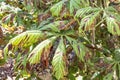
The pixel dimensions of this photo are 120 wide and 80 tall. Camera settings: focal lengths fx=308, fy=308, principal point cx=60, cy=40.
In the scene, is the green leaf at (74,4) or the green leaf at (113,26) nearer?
the green leaf at (113,26)

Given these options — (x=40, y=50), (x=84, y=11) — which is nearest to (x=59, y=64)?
(x=40, y=50)

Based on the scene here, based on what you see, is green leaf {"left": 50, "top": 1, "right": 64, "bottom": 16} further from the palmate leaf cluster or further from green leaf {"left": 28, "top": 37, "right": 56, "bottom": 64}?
green leaf {"left": 28, "top": 37, "right": 56, "bottom": 64}

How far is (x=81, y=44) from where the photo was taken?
1.09 meters

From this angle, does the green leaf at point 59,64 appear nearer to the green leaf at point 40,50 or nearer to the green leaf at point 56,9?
the green leaf at point 40,50

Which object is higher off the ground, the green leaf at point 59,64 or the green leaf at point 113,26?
the green leaf at point 113,26

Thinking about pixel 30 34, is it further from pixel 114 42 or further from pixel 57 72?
pixel 114 42

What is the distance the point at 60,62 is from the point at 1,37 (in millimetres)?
557

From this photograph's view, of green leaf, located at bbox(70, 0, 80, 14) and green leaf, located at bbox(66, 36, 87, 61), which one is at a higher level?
green leaf, located at bbox(70, 0, 80, 14)

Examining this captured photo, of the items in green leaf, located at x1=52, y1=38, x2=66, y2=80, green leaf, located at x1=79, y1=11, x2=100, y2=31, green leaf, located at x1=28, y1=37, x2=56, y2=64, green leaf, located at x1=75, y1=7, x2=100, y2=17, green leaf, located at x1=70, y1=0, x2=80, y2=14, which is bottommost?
green leaf, located at x1=52, y1=38, x2=66, y2=80

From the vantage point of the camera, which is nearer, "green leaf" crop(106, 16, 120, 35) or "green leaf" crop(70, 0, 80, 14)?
"green leaf" crop(106, 16, 120, 35)

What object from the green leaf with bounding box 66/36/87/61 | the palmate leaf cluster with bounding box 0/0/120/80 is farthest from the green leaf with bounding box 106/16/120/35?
the green leaf with bounding box 66/36/87/61

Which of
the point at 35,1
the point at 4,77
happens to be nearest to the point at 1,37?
the point at 35,1

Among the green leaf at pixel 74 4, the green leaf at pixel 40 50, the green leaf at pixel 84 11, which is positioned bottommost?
the green leaf at pixel 40 50

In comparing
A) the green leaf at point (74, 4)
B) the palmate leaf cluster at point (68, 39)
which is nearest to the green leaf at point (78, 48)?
the palmate leaf cluster at point (68, 39)
